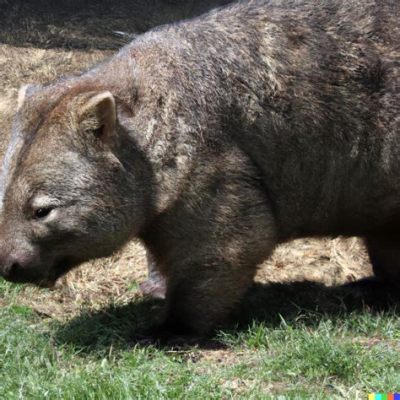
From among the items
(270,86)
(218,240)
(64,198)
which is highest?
(270,86)

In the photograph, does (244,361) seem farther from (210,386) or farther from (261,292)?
(261,292)

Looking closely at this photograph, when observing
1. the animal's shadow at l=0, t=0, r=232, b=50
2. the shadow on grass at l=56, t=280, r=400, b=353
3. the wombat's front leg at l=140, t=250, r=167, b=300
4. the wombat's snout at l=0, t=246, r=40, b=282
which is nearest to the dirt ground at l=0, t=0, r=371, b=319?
the animal's shadow at l=0, t=0, r=232, b=50

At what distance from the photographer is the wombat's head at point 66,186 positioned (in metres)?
6.09

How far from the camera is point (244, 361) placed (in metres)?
5.94

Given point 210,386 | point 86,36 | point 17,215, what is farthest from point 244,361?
point 86,36

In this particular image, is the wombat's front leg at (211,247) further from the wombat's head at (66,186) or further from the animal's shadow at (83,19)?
the animal's shadow at (83,19)

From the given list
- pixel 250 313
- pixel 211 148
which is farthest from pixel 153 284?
pixel 211 148

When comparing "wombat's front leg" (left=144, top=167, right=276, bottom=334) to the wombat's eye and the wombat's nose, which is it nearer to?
the wombat's eye

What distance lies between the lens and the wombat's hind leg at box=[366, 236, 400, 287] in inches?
296

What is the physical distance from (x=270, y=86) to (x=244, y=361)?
194 cm

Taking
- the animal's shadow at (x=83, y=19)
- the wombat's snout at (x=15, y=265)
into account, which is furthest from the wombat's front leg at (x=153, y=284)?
the animal's shadow at (x=83, y=19)

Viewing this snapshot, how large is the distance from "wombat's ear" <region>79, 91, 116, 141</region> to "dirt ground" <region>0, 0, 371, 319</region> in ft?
5.57

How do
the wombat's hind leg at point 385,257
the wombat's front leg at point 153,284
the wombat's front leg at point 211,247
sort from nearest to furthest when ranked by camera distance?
the wombat's front leg at point 211,247
the wombat's front leg at point 153,284
the wombat's hind leg at point 385,257

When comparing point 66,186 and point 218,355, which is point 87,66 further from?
point 218,355
